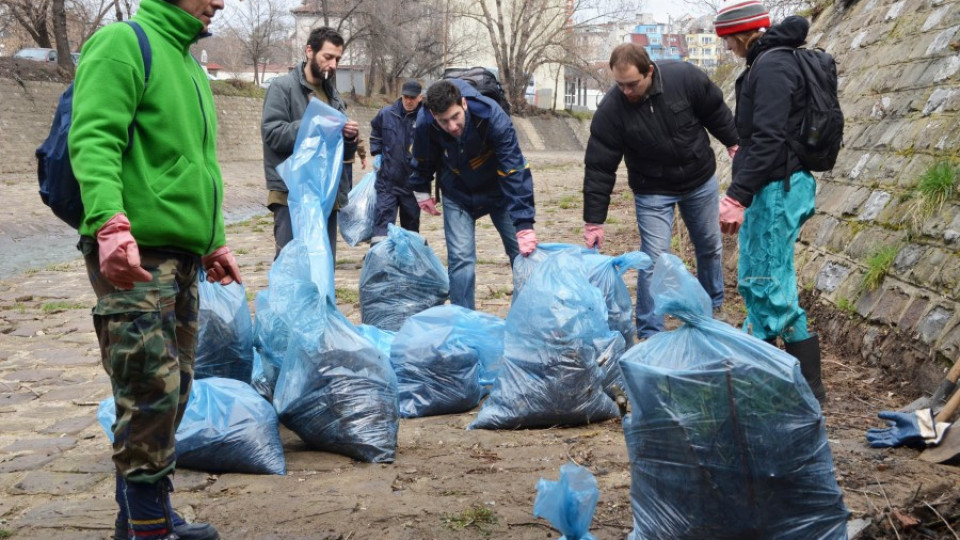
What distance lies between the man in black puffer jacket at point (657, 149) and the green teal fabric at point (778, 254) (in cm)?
119

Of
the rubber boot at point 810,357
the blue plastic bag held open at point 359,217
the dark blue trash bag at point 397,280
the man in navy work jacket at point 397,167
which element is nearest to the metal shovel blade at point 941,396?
the rubber boot at point 810,357

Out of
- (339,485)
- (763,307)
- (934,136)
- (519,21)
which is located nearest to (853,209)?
(934,136)

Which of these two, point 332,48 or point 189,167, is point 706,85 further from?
point 189,167

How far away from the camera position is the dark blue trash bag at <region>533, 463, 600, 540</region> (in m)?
2.51

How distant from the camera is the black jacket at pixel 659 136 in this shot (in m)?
5.42

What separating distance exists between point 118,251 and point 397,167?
5.87 metres

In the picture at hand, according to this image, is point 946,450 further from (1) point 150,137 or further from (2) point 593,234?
(1) point 150,137

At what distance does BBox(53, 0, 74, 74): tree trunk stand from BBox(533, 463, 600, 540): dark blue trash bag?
24876 mm

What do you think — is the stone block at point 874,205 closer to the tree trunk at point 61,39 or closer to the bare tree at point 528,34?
the tree trunk at point 61,39

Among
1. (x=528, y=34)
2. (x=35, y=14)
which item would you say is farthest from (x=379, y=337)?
(x=528, y=34)

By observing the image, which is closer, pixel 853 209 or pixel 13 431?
pixel 13 431

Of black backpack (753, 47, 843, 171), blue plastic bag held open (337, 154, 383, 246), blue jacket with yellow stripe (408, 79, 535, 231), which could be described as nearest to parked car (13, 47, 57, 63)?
blue plastic bag held open (337, 154, 383, 246)

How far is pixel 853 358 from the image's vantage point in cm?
506

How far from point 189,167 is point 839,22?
7.59 metres
